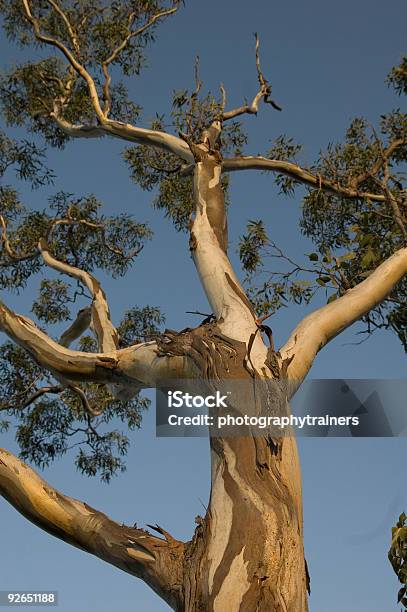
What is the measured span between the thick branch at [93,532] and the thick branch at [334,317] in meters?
1.34

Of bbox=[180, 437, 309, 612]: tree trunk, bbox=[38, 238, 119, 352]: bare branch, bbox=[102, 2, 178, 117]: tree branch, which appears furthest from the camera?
bbox=[102, 2, 178, 117]: tree branch

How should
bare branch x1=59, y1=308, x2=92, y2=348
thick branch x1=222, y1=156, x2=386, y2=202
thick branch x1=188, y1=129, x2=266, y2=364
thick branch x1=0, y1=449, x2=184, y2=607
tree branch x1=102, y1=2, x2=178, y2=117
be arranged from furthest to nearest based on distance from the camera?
tree branch x1=102, y1=2, x2=178, y2=117
bare branch x1=59, y1=308, x2=92, y2=348
thick branch x1=222, y1=156, x2=386, y2=202
thick branch x1=188, y1=129, x2=266, y2=364
thick branch x1=0, y1=449, x2=184, y2=607

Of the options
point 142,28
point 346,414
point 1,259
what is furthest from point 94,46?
point 346,414

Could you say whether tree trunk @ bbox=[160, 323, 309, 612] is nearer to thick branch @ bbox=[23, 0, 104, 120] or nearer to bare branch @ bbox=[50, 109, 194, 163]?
bare branch @ bbox=[50, 109, 194, 163]

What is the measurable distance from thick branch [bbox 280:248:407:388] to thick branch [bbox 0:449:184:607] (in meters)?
1.34

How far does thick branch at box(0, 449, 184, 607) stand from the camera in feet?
Result: 14.0

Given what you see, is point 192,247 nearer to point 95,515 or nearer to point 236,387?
point 236,387

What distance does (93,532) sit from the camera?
452cm

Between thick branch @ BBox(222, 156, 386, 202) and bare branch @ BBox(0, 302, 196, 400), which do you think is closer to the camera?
bare branch @ BBox(0, 302, 196, 400)

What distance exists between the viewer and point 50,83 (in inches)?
433

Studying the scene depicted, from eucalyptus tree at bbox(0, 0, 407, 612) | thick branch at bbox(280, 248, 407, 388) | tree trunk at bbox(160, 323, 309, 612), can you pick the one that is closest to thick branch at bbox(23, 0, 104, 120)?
eucalyptus tree at bbox(0, 0, 407, 612)

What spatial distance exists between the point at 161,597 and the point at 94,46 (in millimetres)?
7995

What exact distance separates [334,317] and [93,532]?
2197 millimetres

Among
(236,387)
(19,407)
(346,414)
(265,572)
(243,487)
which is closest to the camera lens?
(265,572)
